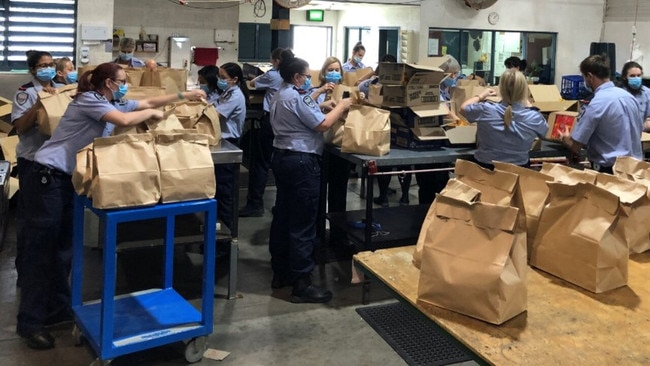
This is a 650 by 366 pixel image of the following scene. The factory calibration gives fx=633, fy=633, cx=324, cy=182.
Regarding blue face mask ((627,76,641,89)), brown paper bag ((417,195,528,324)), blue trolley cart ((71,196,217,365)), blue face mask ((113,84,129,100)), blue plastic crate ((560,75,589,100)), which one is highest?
blue plastic crate ((560,75,589,100))

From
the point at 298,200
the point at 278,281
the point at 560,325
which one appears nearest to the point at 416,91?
the point at 298,200

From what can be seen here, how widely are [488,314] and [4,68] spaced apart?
6781mm

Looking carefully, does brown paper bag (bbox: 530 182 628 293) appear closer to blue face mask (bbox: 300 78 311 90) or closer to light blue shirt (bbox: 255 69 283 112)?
blue face mask (bbox: 300 78 311 90)

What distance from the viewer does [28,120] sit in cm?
336

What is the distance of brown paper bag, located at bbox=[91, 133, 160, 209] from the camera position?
2.62 meters

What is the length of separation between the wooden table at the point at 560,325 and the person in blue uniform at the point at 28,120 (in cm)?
219

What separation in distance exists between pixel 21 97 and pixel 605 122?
11.5 feet

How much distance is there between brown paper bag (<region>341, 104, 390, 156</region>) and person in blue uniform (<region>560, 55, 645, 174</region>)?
4.10ft

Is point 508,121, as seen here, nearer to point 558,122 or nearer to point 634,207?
point 558,122

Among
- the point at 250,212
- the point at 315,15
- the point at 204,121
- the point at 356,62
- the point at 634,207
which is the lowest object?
the point at 250,212

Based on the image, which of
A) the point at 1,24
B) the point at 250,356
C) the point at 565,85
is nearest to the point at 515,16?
the point at 565,85

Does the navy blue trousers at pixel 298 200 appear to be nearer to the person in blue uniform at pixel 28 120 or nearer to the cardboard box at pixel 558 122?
the person in blue uniform at pixel 28 120

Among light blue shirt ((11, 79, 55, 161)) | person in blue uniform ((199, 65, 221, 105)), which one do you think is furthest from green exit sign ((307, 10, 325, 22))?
light blue shirt ((11, 79, 55, 161))

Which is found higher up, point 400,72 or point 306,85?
point 400,72
